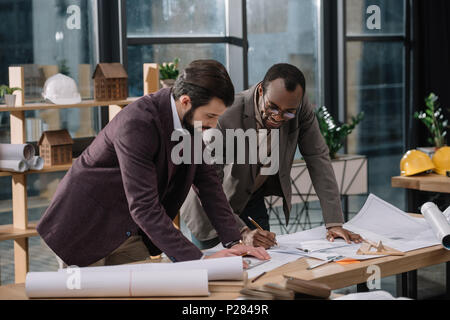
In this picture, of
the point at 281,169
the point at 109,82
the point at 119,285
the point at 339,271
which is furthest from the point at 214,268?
the point at 109,82

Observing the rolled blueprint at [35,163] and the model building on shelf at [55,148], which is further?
the model building on shelf at [55,148]

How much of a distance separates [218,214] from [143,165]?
0.38 m

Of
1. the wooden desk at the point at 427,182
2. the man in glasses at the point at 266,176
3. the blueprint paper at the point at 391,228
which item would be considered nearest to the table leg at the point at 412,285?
the wooden desk at the point at 427,182

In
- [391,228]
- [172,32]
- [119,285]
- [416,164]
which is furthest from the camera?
[172,32]

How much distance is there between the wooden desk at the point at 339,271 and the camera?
5.86ft

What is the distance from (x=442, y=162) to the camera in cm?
391

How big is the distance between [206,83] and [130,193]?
36 cm

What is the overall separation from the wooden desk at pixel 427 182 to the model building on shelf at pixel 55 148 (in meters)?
1.83

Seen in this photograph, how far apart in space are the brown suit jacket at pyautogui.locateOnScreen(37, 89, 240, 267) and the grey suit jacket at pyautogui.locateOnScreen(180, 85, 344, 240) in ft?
0.98

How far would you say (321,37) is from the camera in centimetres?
523

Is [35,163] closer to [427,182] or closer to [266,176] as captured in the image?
[266,176]

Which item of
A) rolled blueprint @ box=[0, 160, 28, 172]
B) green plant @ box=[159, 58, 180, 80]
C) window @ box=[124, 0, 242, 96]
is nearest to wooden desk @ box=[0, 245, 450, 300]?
rolled blueprint @ box=[0, 160, 28, 172]

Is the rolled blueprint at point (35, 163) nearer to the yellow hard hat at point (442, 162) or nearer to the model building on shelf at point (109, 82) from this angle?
the model building on shelf at point (109, 82)

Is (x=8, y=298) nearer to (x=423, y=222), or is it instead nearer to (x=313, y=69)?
(x=423, y=222)
